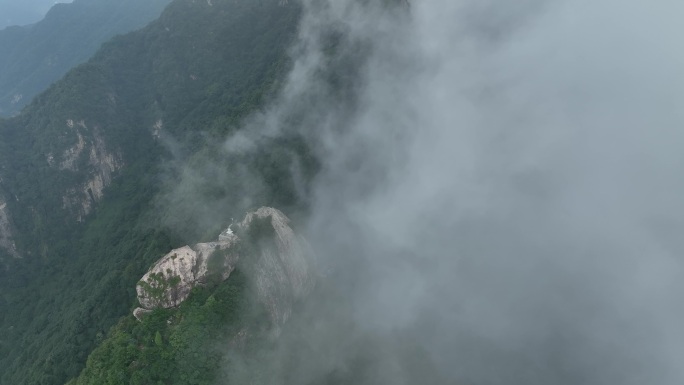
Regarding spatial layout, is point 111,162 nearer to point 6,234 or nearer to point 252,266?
point 6,234

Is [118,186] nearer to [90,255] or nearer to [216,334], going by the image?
[90,255]

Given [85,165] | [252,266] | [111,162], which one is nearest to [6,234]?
[85,165]

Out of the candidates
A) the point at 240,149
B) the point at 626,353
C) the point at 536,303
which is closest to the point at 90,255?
the point at 240,149

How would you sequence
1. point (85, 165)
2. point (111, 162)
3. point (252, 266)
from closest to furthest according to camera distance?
Result: point (252, 266), point (85, 165), point (111, 162)

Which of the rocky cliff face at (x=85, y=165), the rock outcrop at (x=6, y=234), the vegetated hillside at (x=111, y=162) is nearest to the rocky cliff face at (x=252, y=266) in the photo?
the vegetated hillside at (x=111, y=162)

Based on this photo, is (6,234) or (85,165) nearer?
(6,234)

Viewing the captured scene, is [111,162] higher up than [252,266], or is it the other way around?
[111,162]

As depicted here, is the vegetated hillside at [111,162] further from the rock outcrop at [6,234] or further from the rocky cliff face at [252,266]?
the rocky cliff face at [252,266]

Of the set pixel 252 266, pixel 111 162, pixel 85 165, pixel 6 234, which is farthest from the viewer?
pixel 111 162
